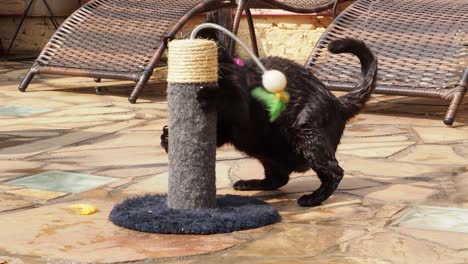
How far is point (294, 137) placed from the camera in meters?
3.27

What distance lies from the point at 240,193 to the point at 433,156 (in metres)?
1.16

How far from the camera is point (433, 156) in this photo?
4238mm

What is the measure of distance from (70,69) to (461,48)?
101 inches

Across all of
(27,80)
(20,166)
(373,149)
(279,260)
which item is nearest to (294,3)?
(27,80)

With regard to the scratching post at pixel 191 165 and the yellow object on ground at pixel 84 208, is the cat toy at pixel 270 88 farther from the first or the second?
the yellow object on ground at pixel 84 208

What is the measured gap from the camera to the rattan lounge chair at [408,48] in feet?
16.8

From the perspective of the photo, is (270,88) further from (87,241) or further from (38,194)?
(38,194)

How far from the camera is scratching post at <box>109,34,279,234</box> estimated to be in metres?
2.96

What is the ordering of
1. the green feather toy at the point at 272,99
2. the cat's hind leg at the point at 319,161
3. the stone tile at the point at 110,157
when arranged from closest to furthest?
the green feather toy at the point at 272,99
the cat's hind leg at the point at 319,161
the stone tile at the point at 110,157

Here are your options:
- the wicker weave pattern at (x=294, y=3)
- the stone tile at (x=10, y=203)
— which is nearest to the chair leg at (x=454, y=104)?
the wicker weave pattern at (x=294, y=3)

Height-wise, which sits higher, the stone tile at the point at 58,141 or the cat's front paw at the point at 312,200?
the cat's front paw at the point at 312,200

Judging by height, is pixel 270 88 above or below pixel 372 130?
above

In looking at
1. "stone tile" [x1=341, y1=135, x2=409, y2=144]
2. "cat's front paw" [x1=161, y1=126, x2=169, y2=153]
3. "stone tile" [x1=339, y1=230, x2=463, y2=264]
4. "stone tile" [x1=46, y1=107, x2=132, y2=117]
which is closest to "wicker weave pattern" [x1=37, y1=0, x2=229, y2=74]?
"stone tile" [x1=46, y1=107, x2=132, y2=117]

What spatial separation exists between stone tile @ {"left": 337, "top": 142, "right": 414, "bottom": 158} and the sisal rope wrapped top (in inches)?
58.4
